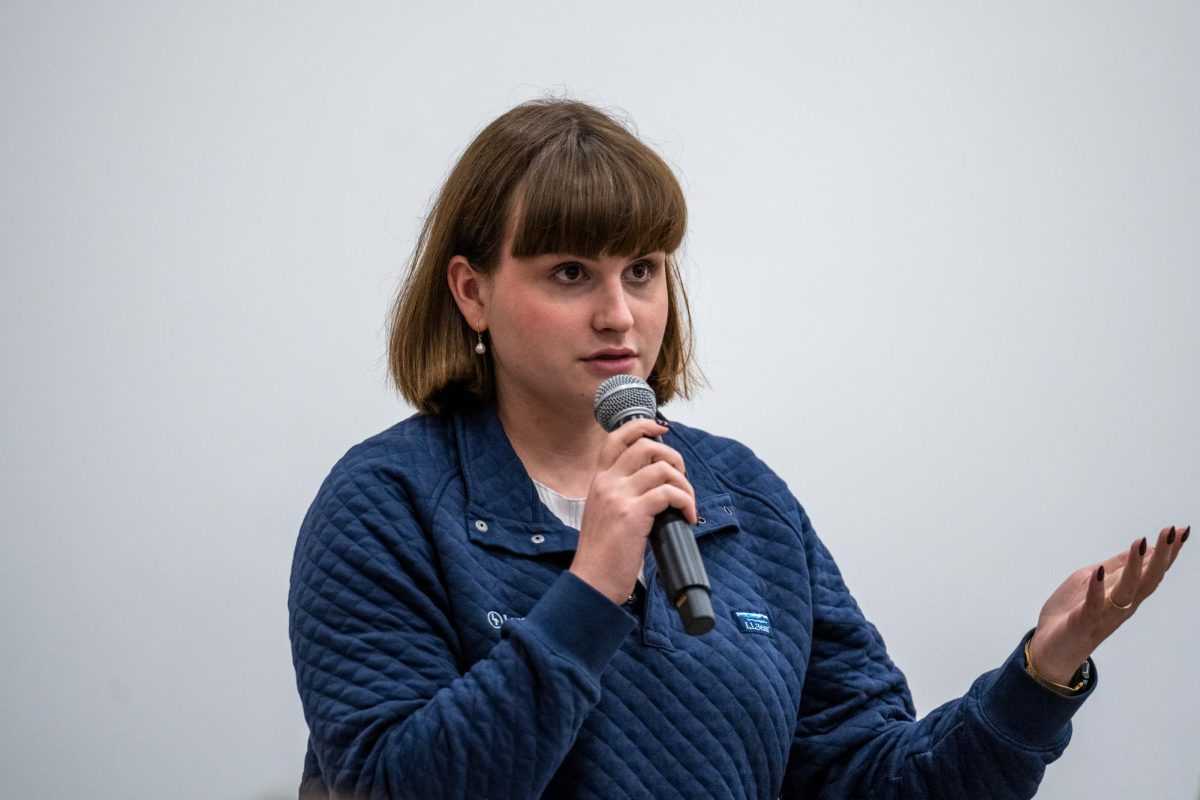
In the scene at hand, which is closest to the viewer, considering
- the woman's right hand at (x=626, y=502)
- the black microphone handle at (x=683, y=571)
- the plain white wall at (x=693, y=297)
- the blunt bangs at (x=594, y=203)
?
the black microphone handle at (x=683, y=571)

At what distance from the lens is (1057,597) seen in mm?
1475

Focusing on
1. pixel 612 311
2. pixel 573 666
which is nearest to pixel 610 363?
pixel 612 311

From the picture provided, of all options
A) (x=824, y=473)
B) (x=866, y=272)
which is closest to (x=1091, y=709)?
(x=824, y=473)

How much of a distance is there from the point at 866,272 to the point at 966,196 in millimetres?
296

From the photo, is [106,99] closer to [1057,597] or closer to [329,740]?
[329,740]

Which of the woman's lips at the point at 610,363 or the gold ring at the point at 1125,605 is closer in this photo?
the gold ring at the point at 1125,605

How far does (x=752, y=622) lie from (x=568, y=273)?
1.59 feet

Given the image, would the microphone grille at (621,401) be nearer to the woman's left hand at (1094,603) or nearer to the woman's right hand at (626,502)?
the woman's right hand at (626,502)

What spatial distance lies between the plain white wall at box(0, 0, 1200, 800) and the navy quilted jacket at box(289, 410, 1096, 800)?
0.91 metres

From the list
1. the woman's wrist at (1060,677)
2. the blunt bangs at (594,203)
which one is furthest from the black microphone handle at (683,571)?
the woman's wrist at (1060,677)

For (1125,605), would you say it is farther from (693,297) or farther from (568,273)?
(693,297)

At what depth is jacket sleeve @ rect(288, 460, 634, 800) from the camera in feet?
4.07

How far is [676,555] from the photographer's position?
118 cm

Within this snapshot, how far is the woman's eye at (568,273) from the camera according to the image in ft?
4.89
